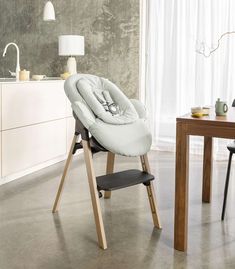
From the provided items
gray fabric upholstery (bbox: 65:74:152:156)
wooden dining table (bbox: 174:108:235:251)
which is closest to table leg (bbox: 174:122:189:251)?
wooden dining table (bbox: 174:108:235:251)

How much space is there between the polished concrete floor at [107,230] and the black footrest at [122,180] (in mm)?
336

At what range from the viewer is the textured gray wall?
196 inches

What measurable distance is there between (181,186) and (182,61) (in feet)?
9.52

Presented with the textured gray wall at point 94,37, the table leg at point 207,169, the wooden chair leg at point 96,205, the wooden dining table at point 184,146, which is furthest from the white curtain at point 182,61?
the wooden chair leg at point 96,205

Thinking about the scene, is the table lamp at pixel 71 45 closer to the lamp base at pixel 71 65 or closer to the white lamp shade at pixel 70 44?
the white lamp shade at pixel 70 44

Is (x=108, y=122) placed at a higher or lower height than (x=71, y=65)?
lower

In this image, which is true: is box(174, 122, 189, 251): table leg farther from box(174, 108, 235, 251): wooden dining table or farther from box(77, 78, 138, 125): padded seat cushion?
box(77, 78, 138, 125): padded seat cushion

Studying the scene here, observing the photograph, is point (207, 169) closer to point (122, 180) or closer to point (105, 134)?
point (122, 180)

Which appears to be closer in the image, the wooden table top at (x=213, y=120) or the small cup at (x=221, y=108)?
the wooden table top at (x=213, y=120)

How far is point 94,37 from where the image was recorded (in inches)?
209

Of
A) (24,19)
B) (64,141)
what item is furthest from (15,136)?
(24,19)

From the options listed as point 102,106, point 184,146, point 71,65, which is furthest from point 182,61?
point 184,146

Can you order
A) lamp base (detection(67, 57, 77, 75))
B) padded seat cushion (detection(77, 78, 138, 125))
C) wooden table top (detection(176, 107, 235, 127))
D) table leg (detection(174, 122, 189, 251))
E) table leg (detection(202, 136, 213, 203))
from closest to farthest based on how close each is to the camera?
wooden table top (detection(176, 107, 235, 127))
table leg (detection(174, 122, 189, 251))
padded seat cushion (detection(77, 78, 138, 125))
table leg (detection(202, 136, 213, 203))
lamp base (detection(67, 57, 77, 75))

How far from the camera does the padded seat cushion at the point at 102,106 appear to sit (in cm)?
273
